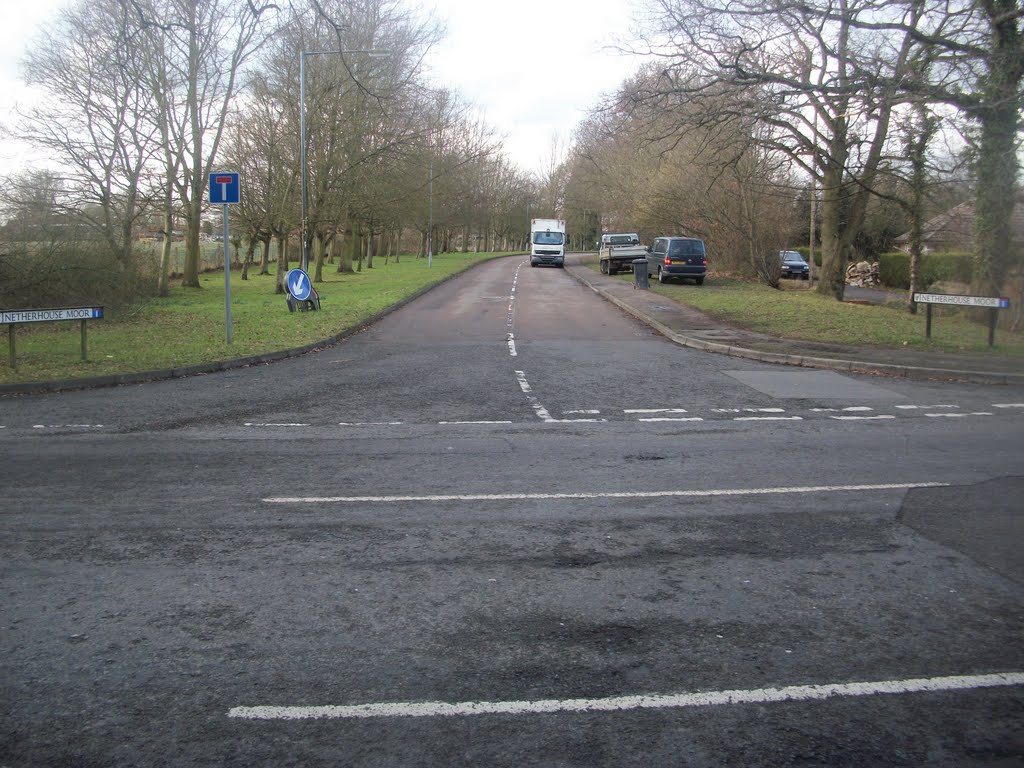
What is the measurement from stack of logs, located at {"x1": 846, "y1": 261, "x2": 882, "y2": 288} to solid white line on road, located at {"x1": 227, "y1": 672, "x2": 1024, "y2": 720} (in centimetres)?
5177

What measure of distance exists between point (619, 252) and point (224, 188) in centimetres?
3108

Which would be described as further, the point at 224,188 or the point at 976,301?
the point at 976,301

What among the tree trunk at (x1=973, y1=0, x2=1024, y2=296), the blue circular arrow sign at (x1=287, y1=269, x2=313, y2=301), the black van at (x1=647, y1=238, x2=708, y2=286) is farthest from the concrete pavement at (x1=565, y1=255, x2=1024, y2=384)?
the black van at (x1=647, y1=238, x2=708, y2=286)

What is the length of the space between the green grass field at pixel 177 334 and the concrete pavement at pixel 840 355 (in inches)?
326

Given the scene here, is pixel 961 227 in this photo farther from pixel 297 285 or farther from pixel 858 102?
pixel 297 285

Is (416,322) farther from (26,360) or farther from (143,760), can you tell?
(143,760)

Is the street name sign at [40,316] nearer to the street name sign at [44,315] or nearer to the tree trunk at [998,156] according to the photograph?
the street name sign at [44,315]

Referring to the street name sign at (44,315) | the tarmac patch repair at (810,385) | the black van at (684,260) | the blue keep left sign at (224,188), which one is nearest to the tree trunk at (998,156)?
the tarmac patch repair at (810,385)

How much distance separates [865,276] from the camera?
170 ft

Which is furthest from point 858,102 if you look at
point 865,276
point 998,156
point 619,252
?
point 865,276

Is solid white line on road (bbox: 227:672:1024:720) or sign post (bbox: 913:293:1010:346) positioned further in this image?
sign post (bbox: 913:293:1010:346)

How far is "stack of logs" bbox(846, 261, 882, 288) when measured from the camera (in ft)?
169

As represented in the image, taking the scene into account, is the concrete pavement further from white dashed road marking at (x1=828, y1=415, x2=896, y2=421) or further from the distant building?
the distant building

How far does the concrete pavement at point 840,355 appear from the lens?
545 inches
